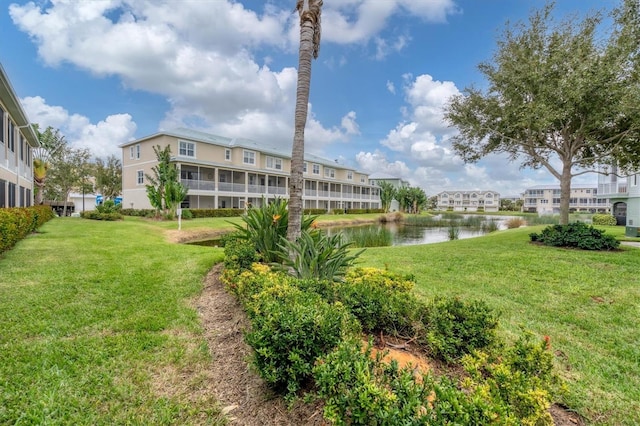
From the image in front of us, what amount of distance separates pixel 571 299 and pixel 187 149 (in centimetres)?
3226

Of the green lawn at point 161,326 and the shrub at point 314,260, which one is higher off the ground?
the shrub at point 314,260

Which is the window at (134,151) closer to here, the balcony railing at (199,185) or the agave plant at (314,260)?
the balcony railing at (199,185)

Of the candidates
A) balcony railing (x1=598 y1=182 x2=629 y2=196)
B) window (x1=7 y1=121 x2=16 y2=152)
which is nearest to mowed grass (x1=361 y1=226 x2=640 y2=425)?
balcony railing (x1=598 y1=182 x2=629 y2=196)

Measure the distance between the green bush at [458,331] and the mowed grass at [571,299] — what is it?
37 centimetres

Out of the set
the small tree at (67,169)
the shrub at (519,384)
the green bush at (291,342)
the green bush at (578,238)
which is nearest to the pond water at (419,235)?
the green bush at (578,238)

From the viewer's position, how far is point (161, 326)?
4.35m

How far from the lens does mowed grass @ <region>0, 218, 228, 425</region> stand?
2688mm

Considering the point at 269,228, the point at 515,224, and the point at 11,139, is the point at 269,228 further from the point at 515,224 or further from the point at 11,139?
the point at 515,224

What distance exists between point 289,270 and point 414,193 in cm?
6176

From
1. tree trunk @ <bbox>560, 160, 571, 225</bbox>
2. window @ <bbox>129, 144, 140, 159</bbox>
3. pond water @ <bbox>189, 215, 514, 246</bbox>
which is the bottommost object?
pond water @ <bbox>189, 215, 514, 246</bbox>

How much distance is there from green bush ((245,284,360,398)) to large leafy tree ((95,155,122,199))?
161ft

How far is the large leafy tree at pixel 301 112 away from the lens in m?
5.65

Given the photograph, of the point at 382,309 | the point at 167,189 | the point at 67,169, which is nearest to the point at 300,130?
the point at 382,309

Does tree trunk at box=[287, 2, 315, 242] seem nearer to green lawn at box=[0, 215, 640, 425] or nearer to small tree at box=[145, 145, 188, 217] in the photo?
green lawn at box=[0, 215, 640, 425]
